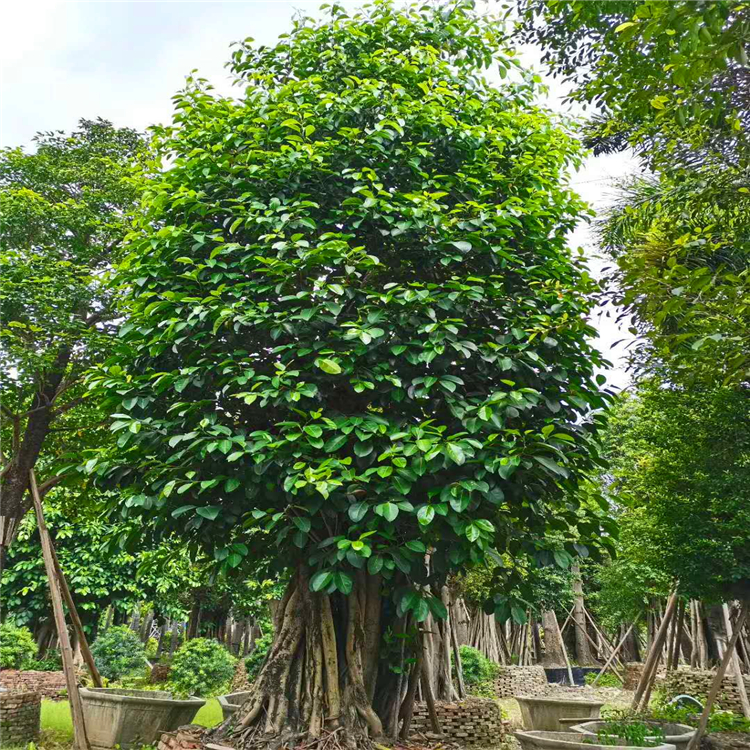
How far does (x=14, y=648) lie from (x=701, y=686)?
45.7 ft

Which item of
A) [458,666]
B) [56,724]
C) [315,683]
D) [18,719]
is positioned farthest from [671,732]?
[56,724]

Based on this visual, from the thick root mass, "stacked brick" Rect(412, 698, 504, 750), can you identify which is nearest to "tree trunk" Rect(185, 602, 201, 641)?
"stacked brick" Rect(412, 698, 504, 750)

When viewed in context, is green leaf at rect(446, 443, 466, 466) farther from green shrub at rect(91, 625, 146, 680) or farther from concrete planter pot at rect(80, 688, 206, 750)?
green shrub at rect(91, 625, 146, 680)

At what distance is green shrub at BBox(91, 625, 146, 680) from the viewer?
1605 centimetres

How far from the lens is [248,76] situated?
7223 mm

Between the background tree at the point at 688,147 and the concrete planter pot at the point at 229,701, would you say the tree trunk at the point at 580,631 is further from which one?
the background tree at the point at 688,147

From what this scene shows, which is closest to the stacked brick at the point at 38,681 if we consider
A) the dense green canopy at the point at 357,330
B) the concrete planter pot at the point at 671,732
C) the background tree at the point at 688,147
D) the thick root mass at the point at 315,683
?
the thick root mass at the point at 315,683

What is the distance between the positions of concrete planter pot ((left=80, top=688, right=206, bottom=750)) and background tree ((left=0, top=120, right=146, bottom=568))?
2740 millimetres

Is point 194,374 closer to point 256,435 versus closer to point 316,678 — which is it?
point 256,435

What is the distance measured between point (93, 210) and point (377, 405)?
6648 mm

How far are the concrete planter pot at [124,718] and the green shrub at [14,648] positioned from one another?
8.41 m

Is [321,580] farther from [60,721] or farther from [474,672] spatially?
[474,672]

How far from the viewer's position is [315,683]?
566 cm

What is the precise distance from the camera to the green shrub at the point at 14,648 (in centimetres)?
1466
